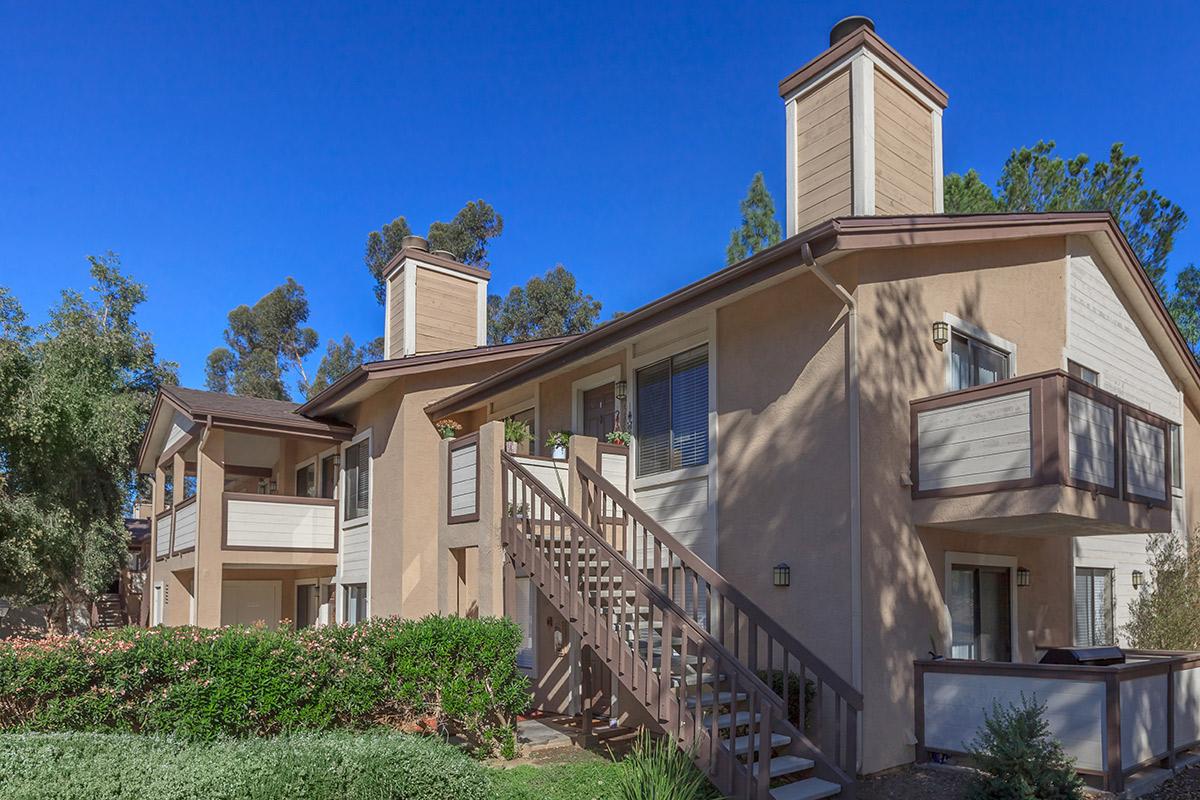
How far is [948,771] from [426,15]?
18.5 metres

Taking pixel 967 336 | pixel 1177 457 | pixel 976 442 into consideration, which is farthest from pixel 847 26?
pixel 1177 457

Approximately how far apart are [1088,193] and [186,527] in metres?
21.6

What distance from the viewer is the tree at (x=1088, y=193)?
20.4 meters

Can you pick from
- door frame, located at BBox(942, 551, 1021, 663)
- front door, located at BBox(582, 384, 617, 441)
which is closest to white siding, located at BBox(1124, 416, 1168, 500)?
door frame, located at BBox(942, 551, 1021, 663)

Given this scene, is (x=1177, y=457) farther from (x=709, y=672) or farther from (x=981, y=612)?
(x=709, y=672)

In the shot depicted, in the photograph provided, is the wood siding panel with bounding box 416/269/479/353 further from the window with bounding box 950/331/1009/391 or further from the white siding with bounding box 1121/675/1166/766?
the white siding with bounding box 1121/675/1166/766

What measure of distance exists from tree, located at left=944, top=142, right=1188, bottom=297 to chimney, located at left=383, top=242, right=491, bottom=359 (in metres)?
12.4

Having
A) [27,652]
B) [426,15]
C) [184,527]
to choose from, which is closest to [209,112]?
[426,15]

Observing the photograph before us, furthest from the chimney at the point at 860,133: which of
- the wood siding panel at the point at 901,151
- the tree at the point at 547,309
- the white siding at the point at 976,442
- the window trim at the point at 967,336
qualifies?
the tree at the point at 547,309

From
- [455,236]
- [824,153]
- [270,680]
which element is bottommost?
[270,680]

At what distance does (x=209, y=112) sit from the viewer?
62.2ft

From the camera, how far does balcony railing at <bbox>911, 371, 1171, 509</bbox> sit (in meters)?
7.81

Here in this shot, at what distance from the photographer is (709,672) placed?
360 inches

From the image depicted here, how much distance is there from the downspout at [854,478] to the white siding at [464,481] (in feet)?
15.3
